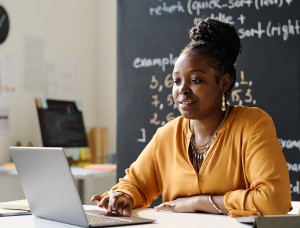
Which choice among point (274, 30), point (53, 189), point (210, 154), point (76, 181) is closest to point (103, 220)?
point (53, 189)

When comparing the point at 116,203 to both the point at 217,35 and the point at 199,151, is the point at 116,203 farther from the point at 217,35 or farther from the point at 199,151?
the point at 217,35

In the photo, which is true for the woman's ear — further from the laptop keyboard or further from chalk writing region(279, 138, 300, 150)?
chalk writing region(279, 138, 300, 150)

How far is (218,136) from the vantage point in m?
1.80

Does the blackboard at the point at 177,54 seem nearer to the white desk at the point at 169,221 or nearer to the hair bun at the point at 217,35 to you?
the hair bun at the point at 217,35

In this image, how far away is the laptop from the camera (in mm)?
1357

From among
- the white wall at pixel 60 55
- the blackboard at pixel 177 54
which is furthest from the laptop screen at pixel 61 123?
the blackboard at pixel 177 54

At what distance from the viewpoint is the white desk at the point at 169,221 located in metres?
1.44

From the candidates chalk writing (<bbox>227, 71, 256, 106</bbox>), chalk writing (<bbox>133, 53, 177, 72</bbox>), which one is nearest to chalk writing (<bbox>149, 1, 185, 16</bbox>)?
chalk writing (<bbox>133, 53, 177, 72</bbox>)

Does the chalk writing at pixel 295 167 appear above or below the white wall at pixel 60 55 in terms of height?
below

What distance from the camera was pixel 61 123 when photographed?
3.84 meters

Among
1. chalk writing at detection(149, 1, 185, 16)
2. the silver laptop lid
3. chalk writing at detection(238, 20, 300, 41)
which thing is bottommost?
the silver laptop lid

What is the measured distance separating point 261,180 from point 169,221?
312mm

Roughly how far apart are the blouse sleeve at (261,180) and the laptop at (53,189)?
0.29m

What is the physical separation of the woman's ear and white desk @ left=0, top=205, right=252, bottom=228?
475 millimetres
